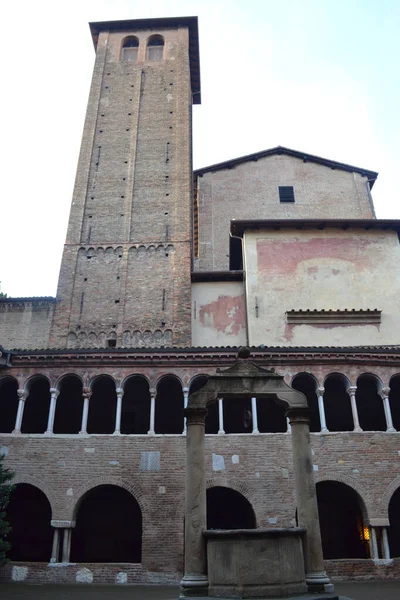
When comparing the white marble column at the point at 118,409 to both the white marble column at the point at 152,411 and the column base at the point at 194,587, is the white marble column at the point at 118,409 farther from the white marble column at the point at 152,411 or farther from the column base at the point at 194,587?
the column base at the point at 194,587

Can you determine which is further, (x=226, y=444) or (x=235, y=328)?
(x=235, y=328)

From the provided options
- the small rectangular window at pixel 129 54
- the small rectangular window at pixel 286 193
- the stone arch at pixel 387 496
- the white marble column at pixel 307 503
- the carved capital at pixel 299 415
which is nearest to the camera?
the white marble column at pixel 307 503

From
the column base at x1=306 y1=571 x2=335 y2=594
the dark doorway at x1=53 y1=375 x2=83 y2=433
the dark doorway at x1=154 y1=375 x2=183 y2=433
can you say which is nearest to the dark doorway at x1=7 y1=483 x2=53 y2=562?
the dark doorway at x1=53 y1=375 x2=83 y2=433

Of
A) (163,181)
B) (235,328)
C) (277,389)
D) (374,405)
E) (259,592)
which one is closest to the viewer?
(259,592)

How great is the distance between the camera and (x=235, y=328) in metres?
22.0

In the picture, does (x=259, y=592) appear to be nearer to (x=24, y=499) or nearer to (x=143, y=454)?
(x=143, y=454)

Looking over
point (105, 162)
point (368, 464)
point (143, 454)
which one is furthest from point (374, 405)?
point (105, 162)

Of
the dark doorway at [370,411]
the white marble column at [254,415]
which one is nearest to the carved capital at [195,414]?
the white marble column at [254,415]

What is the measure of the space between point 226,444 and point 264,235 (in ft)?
34.8

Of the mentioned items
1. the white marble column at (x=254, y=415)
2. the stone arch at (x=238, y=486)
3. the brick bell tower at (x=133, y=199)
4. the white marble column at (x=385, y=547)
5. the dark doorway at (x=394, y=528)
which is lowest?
the white marble column at (x=385, y=547)

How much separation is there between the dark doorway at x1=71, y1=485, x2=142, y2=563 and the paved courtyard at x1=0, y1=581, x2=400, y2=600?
10.7 ft

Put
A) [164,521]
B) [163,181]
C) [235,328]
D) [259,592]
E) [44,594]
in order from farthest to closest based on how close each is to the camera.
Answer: [163,181], [235,328], [164,521], [44,594], [259,592]

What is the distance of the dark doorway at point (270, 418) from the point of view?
1753cm

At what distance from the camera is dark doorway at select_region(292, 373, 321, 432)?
1656 cm
